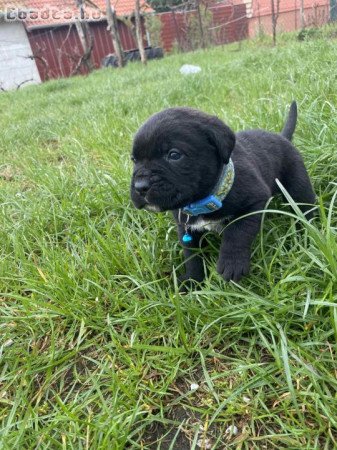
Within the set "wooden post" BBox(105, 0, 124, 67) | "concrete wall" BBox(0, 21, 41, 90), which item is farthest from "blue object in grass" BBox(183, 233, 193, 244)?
"concrete wall" BBox(0, 21, 41, 90)

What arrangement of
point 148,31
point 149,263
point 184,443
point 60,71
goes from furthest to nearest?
point 148,31
point 60,71
point 149,263
point 184,443

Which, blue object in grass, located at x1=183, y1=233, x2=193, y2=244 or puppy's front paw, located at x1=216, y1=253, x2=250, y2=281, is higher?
blue object in grass, located at x1=183, y1=233, x2=193, y2=244

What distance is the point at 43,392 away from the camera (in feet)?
5.84

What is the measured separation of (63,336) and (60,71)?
2145 cm

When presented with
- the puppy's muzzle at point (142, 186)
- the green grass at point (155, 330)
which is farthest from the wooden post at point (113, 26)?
the puppy's muzzle at point (142, 186)

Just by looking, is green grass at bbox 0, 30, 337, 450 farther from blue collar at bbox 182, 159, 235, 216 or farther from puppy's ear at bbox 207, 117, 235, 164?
puppy's ear at bbox 207, 117, 235, 164

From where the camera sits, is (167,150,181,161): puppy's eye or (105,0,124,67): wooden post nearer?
(167,150,181,161): puppy's eye

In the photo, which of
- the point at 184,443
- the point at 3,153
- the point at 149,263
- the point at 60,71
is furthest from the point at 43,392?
the point at 60,71

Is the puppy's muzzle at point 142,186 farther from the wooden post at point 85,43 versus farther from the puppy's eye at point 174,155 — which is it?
the wooden post at point 85,43

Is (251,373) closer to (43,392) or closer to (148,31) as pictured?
(43,392)

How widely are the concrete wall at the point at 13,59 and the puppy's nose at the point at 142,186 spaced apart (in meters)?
21.2

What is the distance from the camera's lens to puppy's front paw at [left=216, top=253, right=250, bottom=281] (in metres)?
1.88

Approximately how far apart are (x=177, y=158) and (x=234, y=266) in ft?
1.81

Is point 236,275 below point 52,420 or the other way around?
the other way around
